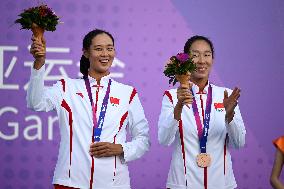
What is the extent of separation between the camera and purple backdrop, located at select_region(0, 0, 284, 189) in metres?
4.66

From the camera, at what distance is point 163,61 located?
189 inches

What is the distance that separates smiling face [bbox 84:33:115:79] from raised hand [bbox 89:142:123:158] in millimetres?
483

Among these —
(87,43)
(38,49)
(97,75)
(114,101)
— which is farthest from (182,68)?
(38,49)

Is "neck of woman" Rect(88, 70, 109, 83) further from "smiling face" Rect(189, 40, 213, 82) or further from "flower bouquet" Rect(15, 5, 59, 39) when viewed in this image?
"smiling face" Rect(189, 40, 213, 82)

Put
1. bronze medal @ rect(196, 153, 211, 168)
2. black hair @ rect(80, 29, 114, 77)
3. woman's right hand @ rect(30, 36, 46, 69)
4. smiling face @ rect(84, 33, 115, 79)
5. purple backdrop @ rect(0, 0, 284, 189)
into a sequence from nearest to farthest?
woman's right hand @ rect(30, 36, 46, 69) → bronze medal @ rect(196, 153, 211, 168) → smiling face @ rect(84, 33, 115, 79) → black hair @ rect(80, 29, 114, 77) → purple backdrop @ rect(0, 0, 284, 189)

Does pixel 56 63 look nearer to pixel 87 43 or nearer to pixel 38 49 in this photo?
pixel 87 43

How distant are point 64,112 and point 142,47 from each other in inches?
69.9

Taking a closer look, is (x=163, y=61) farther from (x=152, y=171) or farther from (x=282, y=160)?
(x=282, y=160)

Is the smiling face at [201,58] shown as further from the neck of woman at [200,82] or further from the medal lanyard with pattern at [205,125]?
the medal lanyard with pattern at [205,125]

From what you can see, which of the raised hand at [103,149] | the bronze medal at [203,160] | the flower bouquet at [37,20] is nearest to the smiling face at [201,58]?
the bronze medal at [203,160]

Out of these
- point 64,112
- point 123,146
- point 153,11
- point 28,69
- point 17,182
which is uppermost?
point 153,11

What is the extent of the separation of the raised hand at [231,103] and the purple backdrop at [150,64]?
1646 mm

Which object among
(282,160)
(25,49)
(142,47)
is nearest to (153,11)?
(142,47)

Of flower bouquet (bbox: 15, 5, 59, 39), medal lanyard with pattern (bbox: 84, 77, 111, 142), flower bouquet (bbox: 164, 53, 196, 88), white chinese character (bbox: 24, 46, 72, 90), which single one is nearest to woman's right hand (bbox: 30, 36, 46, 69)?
flower bouquet (bbox: 15, 5, 59, 39)
